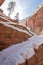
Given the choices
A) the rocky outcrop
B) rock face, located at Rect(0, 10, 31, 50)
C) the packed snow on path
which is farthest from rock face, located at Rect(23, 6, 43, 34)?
the packed snow on path

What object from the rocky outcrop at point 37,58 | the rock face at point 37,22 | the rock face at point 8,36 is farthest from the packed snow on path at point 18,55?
the rock face at point 37,22

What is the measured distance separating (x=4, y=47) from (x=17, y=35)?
2.11 meters

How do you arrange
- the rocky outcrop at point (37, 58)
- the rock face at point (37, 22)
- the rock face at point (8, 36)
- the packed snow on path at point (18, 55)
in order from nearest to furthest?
the packed snow on path at point (18, 55) → the rocky outcrop at point (37, 58) → the rock face at point (8, 36) → the rock face at point (37, 22)

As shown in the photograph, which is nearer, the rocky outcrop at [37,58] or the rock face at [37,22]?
the rocky outcrop at [37,58]

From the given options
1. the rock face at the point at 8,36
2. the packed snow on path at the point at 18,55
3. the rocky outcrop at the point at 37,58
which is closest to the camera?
the packed snow on path at the point at 18,55

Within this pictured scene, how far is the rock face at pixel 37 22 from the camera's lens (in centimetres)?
4441

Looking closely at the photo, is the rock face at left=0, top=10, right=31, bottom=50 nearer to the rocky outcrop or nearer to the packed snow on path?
the packed snow on path

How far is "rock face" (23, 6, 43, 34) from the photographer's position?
146ft

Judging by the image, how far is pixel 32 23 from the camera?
4750cm

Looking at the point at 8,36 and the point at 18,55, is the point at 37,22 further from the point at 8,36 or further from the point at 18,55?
the point at 18,55

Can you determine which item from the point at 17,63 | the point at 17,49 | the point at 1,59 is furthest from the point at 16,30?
the point at 17,63

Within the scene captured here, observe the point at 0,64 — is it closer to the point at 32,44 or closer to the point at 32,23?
the point at 32,44

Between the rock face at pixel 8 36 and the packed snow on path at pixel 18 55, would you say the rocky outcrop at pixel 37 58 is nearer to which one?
the packed snow on path at pixel 18 55

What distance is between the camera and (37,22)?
150ft
